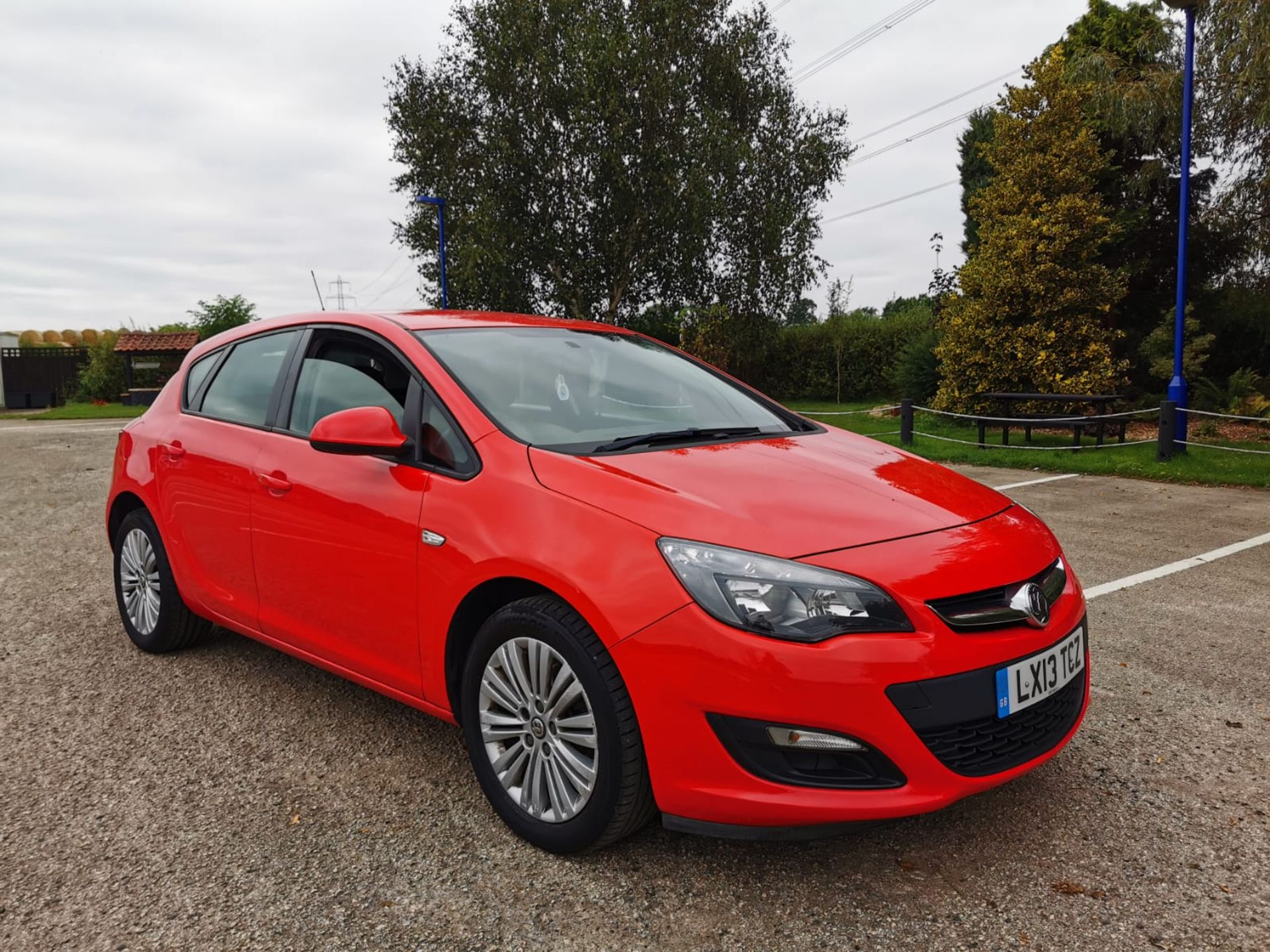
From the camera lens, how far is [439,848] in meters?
2.65

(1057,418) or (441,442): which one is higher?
(441,442)

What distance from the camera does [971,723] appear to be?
229cm

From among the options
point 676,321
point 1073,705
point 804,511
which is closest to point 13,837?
point 804,511

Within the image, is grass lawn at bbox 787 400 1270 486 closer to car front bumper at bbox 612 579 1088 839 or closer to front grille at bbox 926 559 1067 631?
front grille at bbox 926 559 1067 631

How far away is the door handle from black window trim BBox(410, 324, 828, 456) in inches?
27.8

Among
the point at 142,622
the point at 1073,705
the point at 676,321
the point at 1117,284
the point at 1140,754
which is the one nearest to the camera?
the point at 1073,705

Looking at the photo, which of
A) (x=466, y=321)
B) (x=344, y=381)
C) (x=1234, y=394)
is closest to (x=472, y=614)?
(x=344, y=381)

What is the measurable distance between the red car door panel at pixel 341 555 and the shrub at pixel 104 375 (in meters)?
38.1

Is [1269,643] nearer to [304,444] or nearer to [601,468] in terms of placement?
[601,468]

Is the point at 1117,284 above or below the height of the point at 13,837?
above

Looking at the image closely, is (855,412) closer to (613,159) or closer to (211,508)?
(613,159)

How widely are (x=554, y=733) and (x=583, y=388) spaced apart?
1.29 m

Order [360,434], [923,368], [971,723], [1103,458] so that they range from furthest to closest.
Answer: [923,368] < [1103,458] < [360,434] < [971,723]

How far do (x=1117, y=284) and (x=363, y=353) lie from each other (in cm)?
1589
